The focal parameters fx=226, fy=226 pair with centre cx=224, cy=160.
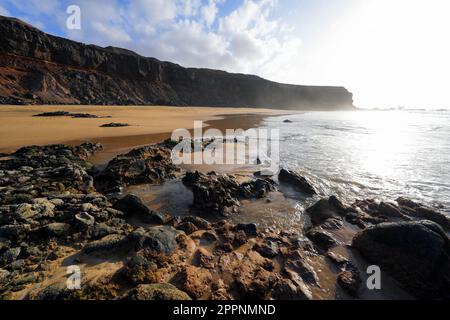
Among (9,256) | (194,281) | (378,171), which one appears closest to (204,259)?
(194,281)

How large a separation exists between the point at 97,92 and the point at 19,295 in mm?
66974

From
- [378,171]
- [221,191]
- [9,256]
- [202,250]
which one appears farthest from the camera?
[378,171]

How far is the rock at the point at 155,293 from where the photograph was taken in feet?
10.0

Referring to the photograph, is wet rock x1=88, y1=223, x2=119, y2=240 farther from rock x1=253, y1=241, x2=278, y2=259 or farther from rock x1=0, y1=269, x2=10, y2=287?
rock x1=253, y1=241, x2=278, y2=259

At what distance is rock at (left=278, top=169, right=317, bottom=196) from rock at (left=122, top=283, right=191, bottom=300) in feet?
19.8

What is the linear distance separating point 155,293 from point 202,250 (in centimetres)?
159

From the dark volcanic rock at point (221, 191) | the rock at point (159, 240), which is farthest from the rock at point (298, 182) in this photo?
the rock at point (159, 240)

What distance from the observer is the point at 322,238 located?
17.0 ft

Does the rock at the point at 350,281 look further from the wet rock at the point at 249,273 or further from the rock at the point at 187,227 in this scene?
the rock at the point at 187,227

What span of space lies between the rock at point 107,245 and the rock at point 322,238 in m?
4.00

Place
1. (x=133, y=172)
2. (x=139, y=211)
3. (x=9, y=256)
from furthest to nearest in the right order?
(x=133, y=172) < (x=139, y=211) < (x=9, y=256)

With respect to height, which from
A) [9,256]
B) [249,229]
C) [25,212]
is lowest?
[249,229]

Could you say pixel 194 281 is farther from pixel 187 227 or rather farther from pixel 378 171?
pixel 378 171

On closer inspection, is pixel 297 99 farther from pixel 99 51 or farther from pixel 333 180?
pixel 333 180
